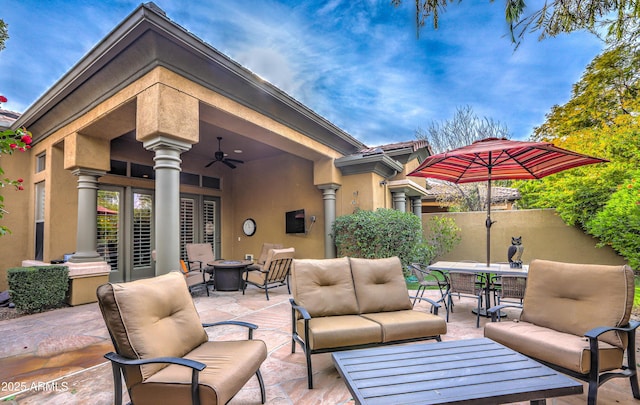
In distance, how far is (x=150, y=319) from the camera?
213 cm

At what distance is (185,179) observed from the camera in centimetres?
899

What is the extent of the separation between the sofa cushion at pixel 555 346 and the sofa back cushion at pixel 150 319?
9.17ft

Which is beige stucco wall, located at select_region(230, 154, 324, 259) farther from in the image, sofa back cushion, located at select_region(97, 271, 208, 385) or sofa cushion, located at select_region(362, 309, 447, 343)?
sofa back cushion, located at select_region(97, 271, 208, 385)

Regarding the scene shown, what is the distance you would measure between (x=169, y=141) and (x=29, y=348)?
2980mm

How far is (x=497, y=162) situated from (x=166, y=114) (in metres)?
5.29

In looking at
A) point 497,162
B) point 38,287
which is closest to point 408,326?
point 497,162

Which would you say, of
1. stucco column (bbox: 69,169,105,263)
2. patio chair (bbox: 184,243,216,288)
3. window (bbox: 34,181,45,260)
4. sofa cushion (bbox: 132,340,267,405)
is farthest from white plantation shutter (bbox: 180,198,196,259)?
sofa cushion (bbox: 132,340,267,405)

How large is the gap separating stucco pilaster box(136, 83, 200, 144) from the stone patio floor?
2.77m

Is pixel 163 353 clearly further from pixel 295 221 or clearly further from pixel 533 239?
pixel 533 239

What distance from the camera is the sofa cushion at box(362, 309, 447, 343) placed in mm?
2857

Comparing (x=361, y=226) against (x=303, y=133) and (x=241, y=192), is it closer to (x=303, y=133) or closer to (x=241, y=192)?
(x=303, y=133)

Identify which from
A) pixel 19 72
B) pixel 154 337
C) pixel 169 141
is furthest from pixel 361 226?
pixel 19 72

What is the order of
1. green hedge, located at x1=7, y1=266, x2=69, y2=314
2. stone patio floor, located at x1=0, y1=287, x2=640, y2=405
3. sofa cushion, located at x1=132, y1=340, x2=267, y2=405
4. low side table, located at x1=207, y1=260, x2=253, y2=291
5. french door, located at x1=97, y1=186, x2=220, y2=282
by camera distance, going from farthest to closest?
french door, located at x1=97, y1=186, x2=220, y2=282 < low side table, located at x1=207, y1=260, x2=253, y2=291 < green hedge, located at x1=7, y1=266, x2=69, y2=314 < stone patio floor, located at x1=0, y1=287, x2=640, y2=405 < sofa cushion, located at x1=132, y1=340, x2=267, y2=405

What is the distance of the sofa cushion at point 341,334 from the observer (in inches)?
106
